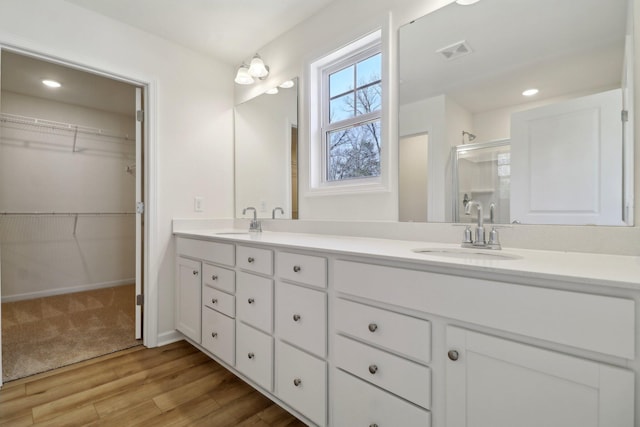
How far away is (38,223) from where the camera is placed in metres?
3.54

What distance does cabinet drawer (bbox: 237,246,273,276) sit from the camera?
1.51 meters

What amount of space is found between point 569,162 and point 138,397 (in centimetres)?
232

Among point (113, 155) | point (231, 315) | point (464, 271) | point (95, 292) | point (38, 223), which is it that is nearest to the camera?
point (464, 271)

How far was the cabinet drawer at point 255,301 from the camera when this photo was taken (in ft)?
4.96

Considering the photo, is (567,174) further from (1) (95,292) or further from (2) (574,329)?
(1) (95,292)

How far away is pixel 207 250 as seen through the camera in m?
1.98

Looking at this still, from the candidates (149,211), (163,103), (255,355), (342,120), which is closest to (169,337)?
(149,211)

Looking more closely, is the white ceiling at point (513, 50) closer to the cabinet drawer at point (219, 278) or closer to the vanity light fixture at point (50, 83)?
the cabinet drawer at point (219, 278)

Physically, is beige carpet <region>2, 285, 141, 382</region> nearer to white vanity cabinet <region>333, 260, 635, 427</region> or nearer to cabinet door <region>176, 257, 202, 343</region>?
cabinet door <region>176, 257, 202, 343</region>

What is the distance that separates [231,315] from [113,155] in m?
3.50

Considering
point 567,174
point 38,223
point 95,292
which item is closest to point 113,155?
point 38,223

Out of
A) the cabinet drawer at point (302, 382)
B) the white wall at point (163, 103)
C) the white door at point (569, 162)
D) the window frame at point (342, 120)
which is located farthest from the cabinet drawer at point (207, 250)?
the white door at point (569, 162)

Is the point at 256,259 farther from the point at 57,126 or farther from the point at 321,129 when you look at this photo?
the point at 57,126

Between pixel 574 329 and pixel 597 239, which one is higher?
pixel 597 239
